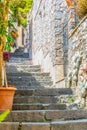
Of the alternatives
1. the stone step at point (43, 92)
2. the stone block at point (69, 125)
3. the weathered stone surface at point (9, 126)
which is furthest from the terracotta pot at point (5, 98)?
the stone step at point (43, 92)

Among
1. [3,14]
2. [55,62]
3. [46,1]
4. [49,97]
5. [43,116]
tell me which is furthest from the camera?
[46,1]

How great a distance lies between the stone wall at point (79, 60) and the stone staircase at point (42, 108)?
0.97 ft

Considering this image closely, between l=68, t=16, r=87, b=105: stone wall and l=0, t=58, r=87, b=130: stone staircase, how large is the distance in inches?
11.7

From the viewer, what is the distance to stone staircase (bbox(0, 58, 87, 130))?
11.0 ft

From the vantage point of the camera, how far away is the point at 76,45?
19.9 ft

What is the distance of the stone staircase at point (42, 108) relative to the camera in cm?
335

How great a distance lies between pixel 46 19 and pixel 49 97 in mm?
4301

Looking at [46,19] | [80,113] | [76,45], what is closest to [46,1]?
[46,19]

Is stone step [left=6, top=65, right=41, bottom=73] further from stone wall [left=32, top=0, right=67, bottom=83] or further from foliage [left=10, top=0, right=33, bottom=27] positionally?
foliage [left=10, top=0, right=33, bottom=27]

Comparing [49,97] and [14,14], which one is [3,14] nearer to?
[14,14]

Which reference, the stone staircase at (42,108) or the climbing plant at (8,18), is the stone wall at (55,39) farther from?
the climbing plant at (8,18)

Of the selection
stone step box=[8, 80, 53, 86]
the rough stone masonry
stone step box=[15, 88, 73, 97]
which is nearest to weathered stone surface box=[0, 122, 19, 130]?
stone step box=[15, 88, 73, 97]

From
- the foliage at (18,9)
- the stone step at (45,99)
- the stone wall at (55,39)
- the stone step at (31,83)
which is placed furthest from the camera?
the stone step at (31,83)

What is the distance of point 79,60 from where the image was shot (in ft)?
18.6
